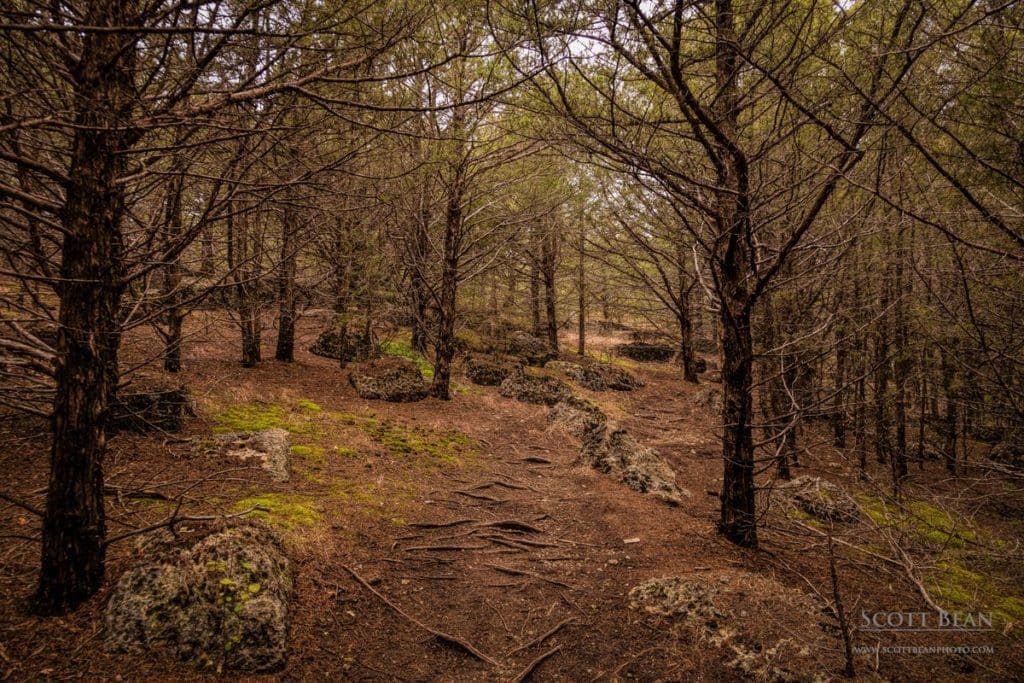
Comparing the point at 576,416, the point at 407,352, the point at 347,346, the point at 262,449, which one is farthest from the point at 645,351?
the point at 262,449

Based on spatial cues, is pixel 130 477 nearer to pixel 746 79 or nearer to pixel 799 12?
pixel 799 12

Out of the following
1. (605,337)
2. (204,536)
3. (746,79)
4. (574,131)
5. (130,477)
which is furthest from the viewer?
(605,337)

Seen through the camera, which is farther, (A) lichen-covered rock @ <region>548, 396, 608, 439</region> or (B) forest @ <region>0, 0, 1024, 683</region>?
(A) lichen-covered rock @ <region>548, 396, 608, 439</region>

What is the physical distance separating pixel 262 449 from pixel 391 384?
460cm

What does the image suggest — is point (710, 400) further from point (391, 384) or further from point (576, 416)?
point (391, 384)

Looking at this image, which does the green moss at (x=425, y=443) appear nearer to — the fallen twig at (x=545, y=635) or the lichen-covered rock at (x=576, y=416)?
the lichen-covered rock at (x=576, y=416)

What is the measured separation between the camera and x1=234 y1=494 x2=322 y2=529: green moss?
4508 mm

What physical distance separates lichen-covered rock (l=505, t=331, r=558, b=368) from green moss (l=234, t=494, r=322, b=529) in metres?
10.9

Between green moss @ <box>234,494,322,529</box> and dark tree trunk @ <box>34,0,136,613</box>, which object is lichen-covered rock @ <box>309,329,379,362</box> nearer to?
green moss @ <box>234,494,322,529</box>

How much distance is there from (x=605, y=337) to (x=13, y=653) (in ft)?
85.7

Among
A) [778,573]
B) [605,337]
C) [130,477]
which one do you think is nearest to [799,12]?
[778,573]

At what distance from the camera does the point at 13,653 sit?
8.35ft

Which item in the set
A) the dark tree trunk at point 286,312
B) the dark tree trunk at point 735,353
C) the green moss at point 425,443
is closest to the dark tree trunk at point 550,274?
the dark tree trunk at point 286,312

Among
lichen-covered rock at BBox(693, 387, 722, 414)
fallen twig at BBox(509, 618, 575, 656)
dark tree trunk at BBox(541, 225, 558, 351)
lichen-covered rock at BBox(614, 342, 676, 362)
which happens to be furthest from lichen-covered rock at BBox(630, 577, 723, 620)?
lichen-covered rock at BBox(614, 342, 676, 362)
